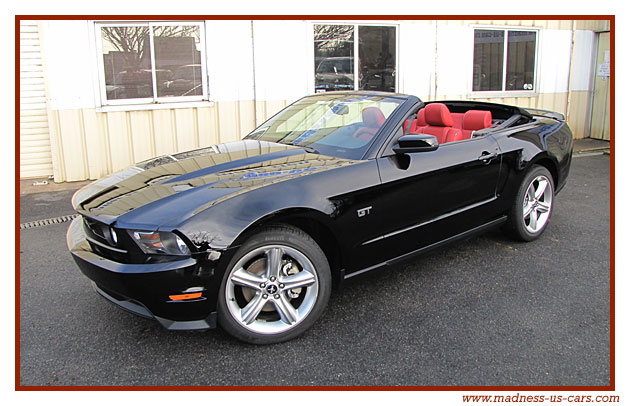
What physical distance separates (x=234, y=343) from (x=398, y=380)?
1018 millimetres

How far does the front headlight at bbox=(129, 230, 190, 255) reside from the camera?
8.83 feet

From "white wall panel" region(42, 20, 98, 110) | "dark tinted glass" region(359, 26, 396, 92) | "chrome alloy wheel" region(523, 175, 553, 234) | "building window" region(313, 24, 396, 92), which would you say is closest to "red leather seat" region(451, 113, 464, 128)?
"chrome alloy wheel" region(523, 175, 553, 234)

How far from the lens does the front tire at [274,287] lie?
2865mm

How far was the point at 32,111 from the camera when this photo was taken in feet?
25.9

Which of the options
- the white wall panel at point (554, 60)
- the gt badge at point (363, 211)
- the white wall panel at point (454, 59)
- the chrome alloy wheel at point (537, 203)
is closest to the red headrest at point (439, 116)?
the chrome alloy wheel at point (537, 203)

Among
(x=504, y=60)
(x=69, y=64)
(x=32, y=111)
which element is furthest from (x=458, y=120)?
(x=32, y=111)

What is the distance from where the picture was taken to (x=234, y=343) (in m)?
3.07

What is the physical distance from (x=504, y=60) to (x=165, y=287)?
9824mm

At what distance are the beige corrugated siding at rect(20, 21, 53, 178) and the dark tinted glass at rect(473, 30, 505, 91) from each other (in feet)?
25.8

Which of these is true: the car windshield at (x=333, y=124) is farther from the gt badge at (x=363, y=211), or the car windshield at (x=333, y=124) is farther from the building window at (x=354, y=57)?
the building window at (x=354, y=57)

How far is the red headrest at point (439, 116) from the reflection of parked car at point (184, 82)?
468cm

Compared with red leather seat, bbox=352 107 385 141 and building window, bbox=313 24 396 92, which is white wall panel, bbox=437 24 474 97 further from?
red leather seat, bbox=352 107 385 141

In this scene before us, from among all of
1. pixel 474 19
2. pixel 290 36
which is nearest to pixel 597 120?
pixel 474 19

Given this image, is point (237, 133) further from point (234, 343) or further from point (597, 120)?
point (597, 120)
